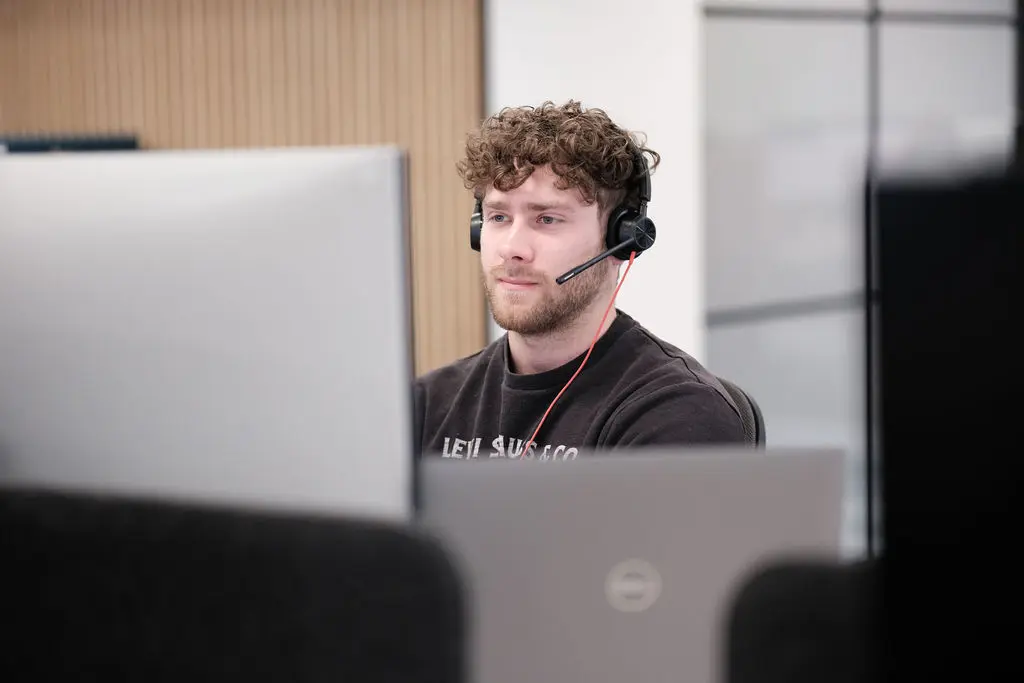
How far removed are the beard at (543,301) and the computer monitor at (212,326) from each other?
41.4 inches

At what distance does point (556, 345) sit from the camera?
5.55 feet

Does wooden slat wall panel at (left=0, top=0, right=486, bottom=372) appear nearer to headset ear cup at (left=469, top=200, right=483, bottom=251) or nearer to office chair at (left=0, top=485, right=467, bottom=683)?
headset ear cup at (left=469, top=200, right=483, bottom=251)

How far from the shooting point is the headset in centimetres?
172

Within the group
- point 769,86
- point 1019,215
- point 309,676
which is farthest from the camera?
point 769,86

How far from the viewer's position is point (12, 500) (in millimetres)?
675

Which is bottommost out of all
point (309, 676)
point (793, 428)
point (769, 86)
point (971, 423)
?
point (793, 428)

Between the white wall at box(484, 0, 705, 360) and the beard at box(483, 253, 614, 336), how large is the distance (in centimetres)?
152

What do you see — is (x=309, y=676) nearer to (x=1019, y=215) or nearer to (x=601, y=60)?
(x=1019, y=215)

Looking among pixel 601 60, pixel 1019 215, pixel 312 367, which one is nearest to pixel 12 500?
pixel 312 367

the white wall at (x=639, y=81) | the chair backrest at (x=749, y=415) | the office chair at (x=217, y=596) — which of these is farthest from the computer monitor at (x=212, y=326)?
the white wall at (x=639, y=81)

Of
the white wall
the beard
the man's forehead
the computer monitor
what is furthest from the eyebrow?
the white wall

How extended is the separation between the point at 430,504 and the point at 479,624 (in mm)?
77

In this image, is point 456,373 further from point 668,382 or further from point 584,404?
point 668,382

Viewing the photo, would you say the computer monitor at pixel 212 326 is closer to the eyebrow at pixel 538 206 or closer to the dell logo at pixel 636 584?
the dell logo at pixel 636 584
